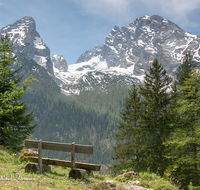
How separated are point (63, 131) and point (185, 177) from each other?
609ft

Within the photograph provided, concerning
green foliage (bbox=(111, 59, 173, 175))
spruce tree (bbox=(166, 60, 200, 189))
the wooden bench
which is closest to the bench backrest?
the wooden bench

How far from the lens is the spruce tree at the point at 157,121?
41.2 feet

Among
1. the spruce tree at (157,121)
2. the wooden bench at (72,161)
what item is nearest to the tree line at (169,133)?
the spruce tree at (157,121)

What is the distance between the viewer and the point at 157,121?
43.5 feet

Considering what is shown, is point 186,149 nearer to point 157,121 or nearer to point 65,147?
point 157,121

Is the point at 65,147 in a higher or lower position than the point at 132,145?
higher

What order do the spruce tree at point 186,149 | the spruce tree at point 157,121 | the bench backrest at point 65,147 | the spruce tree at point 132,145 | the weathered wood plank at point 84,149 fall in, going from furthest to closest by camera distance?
the spruce tree at point 132,145, the spruce tree at point 157,121, the spruce tree at point 186,149, the bench backrest at point 65,147, the weathered wood plank at point 84,149

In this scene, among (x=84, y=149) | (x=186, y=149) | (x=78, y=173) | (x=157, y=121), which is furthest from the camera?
(x=157, y=121)

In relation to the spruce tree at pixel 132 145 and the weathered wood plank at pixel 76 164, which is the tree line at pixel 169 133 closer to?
the spruce tree at pixel 132 145

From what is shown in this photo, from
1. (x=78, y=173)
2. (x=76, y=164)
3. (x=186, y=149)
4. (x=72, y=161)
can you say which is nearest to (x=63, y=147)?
(x=72, y=161)

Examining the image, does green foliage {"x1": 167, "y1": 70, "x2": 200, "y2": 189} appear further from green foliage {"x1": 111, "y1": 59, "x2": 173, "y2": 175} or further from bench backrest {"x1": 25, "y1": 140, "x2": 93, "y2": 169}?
bench backrest {"x1": 25, "y1": 140, "x2": 93, "y2": 169}

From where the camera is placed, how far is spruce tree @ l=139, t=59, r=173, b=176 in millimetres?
12552

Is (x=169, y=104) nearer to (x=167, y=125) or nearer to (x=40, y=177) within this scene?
(x=167, y=125)

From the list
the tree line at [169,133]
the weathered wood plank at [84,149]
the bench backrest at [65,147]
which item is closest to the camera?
the weathered wood plank at [84,149]
